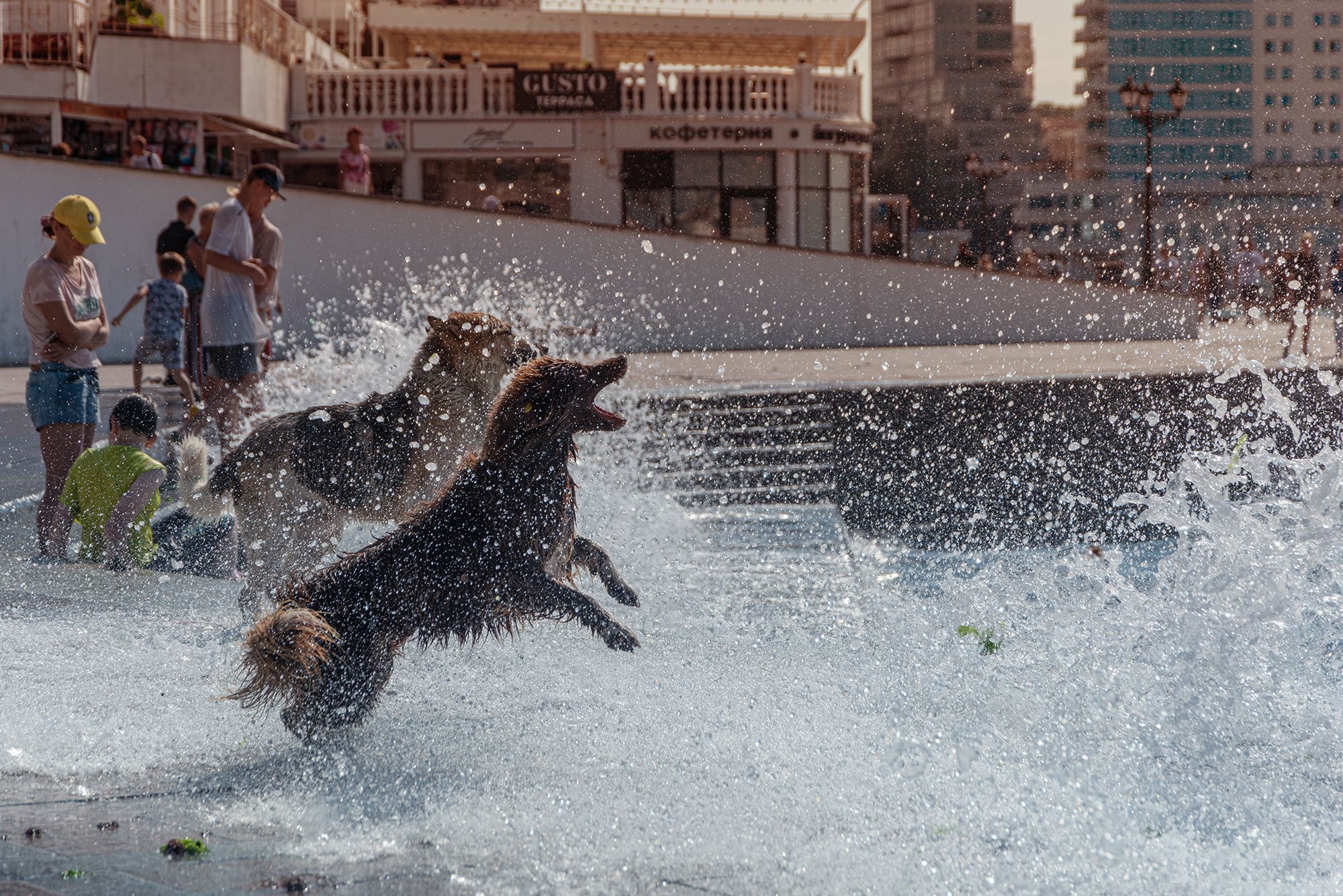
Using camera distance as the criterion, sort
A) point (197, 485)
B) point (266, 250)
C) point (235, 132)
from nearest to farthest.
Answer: point (197, 485)
point (266, 250)
point (235, 132)

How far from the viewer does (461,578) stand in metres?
4.22

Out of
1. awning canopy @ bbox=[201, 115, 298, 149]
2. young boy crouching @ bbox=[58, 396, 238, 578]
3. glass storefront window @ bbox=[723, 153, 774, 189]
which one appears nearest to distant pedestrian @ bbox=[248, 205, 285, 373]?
young boy crouching @ bbox=[58, 396, 238, 578]

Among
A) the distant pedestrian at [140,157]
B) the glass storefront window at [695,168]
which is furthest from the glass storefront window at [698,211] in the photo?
the distant pedestrian at [140,157]

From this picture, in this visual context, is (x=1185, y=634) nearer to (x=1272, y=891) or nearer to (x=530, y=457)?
(x=1272, y=891)

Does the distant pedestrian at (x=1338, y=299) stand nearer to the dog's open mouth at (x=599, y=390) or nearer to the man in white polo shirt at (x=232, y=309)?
the man in white polo shirt at (x=232, y=309)

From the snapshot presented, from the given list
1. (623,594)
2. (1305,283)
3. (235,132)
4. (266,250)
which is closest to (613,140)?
(235,132)

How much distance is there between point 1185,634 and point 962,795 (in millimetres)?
1755

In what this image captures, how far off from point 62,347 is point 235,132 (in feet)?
77.1

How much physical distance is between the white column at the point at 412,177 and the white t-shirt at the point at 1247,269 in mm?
18117

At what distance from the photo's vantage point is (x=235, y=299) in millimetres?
7848

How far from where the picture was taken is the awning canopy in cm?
2822

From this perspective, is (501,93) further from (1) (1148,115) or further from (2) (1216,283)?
(2) (1216,283)

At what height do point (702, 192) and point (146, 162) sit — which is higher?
point (702, 192)

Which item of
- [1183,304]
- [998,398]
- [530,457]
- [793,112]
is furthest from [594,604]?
[793,112]
